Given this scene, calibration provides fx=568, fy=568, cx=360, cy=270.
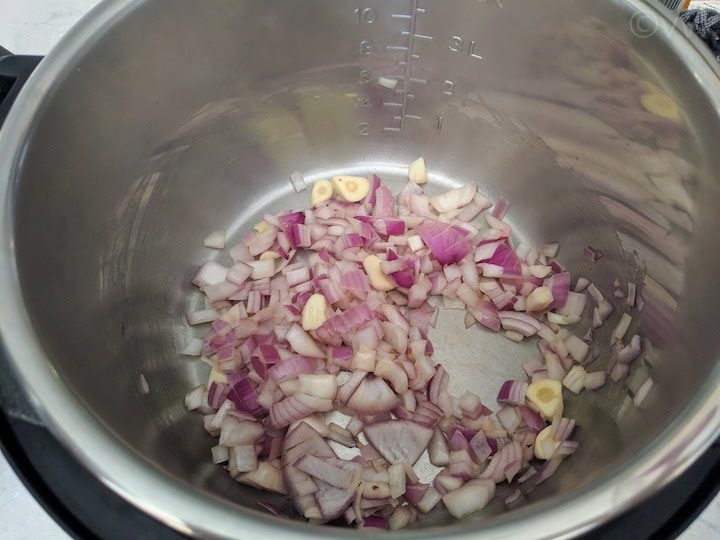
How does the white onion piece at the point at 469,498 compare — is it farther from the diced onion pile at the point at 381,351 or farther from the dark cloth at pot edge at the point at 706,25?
the dark cloth at pot edge at the point at 706,25

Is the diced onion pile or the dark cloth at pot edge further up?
the dark cloth at pot edge

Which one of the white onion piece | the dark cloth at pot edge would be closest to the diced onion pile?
the white onion piece

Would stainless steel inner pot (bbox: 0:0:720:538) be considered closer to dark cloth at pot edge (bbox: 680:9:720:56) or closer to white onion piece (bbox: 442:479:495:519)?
white onion piece (bbox: 442:479:495:519)

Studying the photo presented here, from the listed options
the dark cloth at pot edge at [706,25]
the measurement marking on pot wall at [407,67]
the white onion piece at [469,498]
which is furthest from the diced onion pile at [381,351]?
the dark cloth at pot edge at [706,25]

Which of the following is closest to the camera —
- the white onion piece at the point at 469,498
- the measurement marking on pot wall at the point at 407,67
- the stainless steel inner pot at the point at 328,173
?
the stainless steel inner pot at the point at 328,173

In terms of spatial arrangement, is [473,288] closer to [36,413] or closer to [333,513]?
[333,513]
